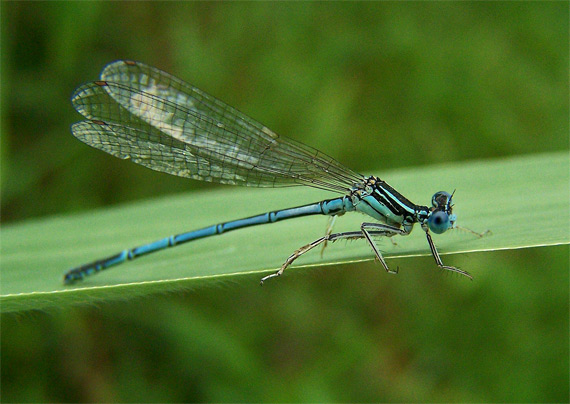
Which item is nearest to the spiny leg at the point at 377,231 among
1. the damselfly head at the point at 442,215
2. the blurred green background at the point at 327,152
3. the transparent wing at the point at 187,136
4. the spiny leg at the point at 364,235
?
the spiny leg at the point at 364,235

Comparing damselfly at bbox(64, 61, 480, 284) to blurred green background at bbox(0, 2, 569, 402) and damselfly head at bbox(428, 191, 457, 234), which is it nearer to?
damselfly head at bbox(428, 191, 457, 234)

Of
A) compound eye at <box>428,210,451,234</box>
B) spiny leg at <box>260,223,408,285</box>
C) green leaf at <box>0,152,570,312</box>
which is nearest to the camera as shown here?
green leaf at <box>0,152,570,312</box>

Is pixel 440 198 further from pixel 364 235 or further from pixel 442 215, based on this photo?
pixel 364 235

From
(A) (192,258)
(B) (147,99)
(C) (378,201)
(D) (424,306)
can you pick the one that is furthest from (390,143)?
(A) (192,258)

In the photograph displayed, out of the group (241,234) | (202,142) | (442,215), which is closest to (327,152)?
(202,142)

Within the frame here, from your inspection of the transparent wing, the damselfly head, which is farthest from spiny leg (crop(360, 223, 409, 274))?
the transparent wing

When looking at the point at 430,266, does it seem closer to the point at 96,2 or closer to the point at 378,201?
the point at 378,201

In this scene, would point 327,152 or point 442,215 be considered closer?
point 442,215
